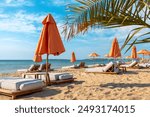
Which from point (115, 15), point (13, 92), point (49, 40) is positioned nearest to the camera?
point (115, 15)

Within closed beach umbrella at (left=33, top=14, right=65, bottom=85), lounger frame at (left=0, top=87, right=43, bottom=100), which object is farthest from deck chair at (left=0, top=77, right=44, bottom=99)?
closed beach umbrella at (left=33, top=14, right=65, bottom=85)

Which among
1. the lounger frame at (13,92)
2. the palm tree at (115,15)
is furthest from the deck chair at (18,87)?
the palm tree at (115,15)

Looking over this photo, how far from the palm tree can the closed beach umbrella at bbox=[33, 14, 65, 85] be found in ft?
12.7

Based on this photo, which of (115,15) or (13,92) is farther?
(13,92)

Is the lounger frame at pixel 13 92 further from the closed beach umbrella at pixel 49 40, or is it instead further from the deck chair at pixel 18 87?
the closed beach umbrella at pixel 49 40

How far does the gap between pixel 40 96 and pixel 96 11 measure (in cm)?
365

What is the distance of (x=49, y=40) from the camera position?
6.97 m

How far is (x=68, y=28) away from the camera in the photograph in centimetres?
324

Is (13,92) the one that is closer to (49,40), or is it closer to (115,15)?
(49,40)

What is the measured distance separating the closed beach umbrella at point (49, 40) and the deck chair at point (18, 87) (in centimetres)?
119

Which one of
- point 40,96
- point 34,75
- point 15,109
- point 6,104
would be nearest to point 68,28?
point 15,109

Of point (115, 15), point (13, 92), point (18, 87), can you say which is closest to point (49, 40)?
point (18, 87)

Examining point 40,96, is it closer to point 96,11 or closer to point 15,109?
point 15,109

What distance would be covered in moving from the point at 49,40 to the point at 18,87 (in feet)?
5.95
